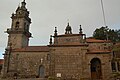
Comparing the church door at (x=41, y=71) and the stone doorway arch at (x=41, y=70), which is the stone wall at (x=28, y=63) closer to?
the stone doorway arch at (x=41, y=70)

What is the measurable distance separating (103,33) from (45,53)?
22.0 metres

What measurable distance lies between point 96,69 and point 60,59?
23.4 ft

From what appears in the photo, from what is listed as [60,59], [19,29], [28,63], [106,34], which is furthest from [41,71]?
[106,34]

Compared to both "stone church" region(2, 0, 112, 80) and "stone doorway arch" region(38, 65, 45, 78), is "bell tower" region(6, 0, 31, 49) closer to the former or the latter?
"stone church" region(2, 0, 112, 80)

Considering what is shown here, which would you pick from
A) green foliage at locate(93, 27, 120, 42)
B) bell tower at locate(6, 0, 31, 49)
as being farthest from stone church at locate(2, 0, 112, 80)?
green foliage at locate(93, 27, 120, 42)

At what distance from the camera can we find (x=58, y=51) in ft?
114

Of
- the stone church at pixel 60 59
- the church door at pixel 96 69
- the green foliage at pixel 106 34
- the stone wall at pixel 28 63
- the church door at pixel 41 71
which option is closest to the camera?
the stone church at pixel 60 59

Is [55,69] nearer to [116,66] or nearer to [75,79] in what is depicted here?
[75,79]

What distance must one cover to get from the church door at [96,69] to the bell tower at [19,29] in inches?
681

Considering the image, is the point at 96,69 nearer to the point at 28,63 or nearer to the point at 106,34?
the point at 28,63

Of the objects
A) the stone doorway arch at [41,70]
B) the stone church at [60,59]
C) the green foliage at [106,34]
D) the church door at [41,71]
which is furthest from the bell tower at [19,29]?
the green foliage at [106,34]

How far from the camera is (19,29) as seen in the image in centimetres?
4253

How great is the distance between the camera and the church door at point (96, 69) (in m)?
33.3

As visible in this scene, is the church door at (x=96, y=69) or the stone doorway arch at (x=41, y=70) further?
the stone doorway arch at (x=41, y=70)
